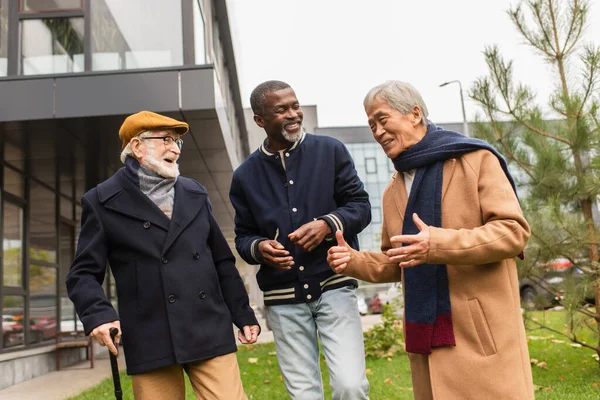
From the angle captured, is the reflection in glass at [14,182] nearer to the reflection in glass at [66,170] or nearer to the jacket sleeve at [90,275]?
the reflection in glass at [66,170]

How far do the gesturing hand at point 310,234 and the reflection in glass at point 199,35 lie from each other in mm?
6366

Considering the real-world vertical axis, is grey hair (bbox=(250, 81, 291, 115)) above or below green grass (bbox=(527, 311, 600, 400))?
above

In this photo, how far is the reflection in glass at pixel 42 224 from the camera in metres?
11.1

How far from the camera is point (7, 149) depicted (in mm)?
9102

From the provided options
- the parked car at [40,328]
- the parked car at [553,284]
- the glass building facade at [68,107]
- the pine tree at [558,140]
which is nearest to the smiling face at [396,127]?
the pine tree at [558,140]

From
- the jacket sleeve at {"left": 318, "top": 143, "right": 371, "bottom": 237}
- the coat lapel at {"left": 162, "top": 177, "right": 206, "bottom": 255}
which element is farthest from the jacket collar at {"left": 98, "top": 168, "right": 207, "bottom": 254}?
the jacket sleeve at {"left": 318, "top": 143, "right": 371, "bottom": 237}

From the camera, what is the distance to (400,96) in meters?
2.82

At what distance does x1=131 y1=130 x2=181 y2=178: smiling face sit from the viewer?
324 centimetres

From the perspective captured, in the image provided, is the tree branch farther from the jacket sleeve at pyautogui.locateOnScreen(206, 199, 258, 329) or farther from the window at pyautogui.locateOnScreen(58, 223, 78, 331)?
the window at pyautogui.locateOnScreen(58, 223, 78, 331)

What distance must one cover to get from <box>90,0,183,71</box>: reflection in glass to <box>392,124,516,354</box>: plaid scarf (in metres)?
6.56

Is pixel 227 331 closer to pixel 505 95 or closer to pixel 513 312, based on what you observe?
pixel 513 312

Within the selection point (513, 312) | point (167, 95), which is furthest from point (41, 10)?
point (513, 312)

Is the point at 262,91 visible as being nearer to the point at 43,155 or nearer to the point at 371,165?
the point at 43,155

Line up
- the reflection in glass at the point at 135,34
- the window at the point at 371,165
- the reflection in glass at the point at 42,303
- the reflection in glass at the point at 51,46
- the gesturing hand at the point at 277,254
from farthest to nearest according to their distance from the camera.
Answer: the window at the point at 371,165 < the reflection in glass at the point at 42,303 < the reflection in glass at the point at 135,34 < the reflection in glass at the point at 51,46 < the gesturing hand at the point at 277,254
